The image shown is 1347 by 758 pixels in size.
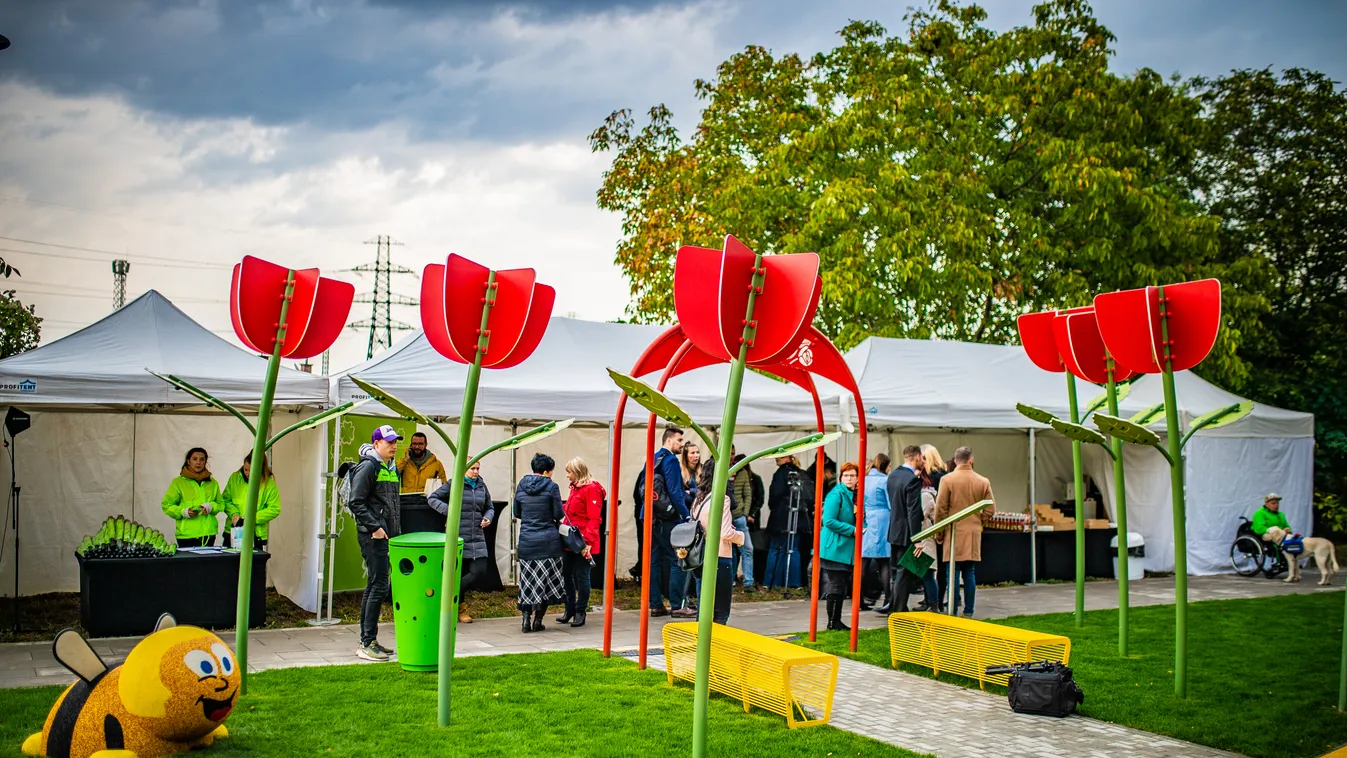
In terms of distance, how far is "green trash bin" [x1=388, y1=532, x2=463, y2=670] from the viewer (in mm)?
7773

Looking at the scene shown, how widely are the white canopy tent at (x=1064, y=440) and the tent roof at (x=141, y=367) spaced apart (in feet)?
23.3

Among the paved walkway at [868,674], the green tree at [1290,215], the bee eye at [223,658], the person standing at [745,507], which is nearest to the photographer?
the bee eye at [223,658]

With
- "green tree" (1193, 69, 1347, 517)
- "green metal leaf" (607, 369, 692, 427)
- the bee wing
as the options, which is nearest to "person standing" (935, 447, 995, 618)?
"green metal leaf" (607, 369, 692, 427)

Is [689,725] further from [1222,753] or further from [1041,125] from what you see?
[1041,125]

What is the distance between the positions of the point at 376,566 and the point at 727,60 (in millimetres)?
16205

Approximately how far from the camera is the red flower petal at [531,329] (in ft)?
20.2

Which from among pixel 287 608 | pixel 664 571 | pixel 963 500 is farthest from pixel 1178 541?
pixel 287 608

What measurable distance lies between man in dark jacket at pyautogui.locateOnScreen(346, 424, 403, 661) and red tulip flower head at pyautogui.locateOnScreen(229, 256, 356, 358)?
1828 mm

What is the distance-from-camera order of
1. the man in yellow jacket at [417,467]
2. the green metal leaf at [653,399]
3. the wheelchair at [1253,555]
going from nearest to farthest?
the green metal leaf at [653,399] < the man in yellow jacket at [417,467] < the wheelchair at [1253,555]

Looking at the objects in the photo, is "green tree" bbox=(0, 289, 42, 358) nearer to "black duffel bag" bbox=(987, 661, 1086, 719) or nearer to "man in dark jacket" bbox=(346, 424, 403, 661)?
"man in dark jacket" bbox=(346, 424, 403, 661)

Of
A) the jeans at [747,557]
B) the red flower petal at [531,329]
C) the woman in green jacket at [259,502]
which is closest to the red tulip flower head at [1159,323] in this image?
the red flower petal at [531,329]

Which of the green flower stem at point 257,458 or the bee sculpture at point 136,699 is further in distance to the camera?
the green flower stem at point 257,458

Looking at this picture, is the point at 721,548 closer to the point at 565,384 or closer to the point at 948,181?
the point at 565,384

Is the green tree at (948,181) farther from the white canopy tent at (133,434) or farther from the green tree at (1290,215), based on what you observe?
the white canopy tent at (133,434)
